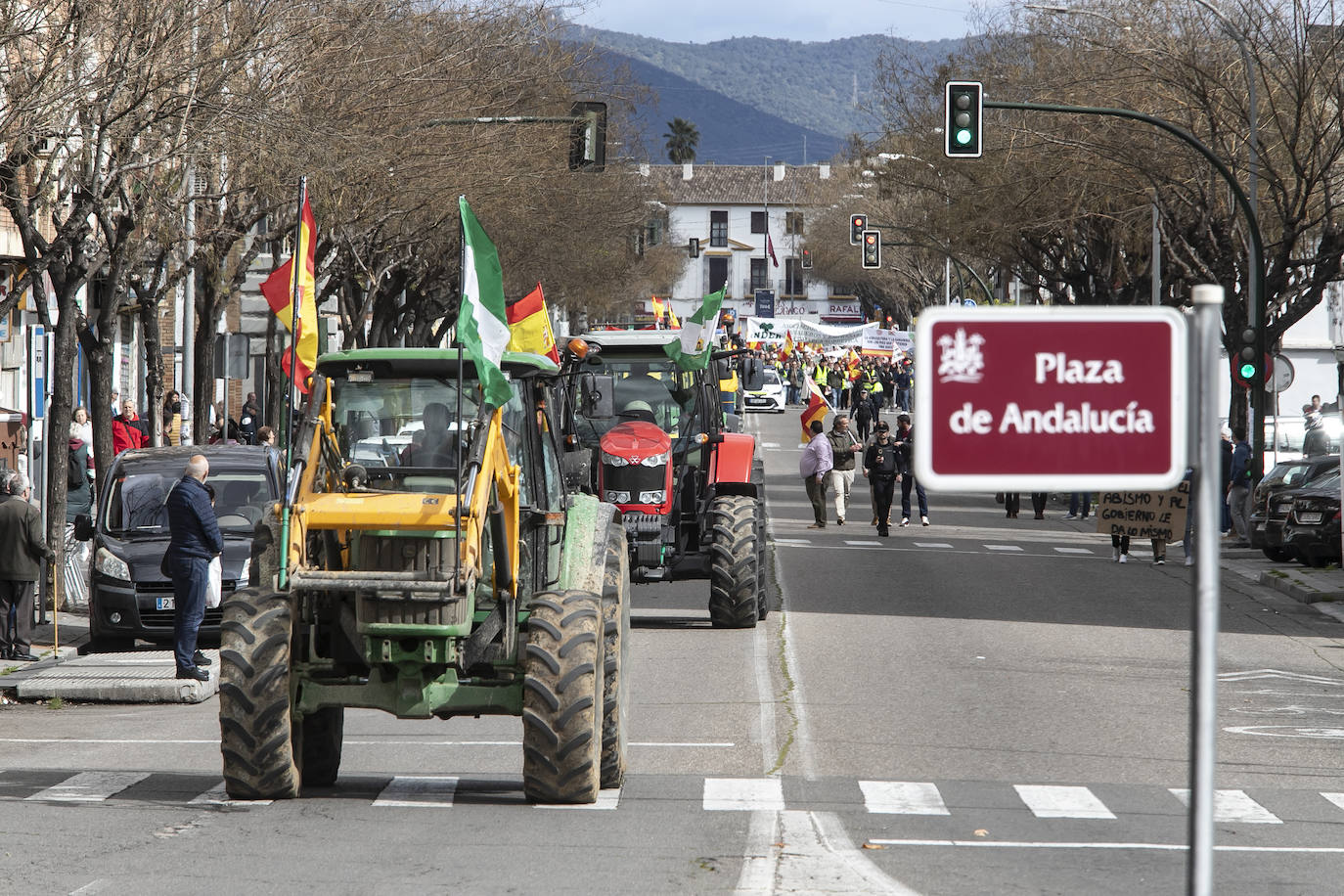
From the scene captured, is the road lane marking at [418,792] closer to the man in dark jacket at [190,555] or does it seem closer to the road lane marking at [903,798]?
the road lane marking at [903,798]

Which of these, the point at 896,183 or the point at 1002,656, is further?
the point at 896,183

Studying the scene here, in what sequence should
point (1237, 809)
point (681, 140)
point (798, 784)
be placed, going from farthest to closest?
1. point (681, 140)
2. point (798, 784)
3. point (1237, 809)

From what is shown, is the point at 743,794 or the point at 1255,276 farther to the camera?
the point at 1255,276

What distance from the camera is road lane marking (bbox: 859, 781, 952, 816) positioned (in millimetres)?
9523

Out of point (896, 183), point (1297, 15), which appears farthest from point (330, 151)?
point (896, 183)

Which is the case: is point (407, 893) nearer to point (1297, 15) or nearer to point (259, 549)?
point (259, 549)

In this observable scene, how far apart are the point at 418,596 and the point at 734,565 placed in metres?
8.89

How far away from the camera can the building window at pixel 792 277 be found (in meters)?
152

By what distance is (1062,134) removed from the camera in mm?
33812

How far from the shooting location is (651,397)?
18703 mm

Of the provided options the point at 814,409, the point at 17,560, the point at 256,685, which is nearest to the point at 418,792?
the point at 256,685

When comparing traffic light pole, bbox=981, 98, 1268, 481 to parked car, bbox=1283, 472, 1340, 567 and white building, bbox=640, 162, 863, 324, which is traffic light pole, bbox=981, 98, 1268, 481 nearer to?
parked car, bbox=1283, 472, 1340, 567

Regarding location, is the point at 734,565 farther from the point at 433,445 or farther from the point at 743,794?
the point at 433,445

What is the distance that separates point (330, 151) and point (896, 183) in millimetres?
22830
